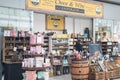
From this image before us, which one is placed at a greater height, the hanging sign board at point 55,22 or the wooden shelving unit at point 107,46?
the hanging sign board at point 55,22

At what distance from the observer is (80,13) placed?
42.9 feet

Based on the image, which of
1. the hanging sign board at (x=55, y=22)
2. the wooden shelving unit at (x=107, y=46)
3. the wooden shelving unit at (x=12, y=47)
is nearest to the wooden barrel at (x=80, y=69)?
the wooden shelving unit at (x=12, y=47)

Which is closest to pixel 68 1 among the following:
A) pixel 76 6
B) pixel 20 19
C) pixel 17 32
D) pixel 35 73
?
pixel 76 6

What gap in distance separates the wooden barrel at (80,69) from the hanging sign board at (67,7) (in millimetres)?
3224

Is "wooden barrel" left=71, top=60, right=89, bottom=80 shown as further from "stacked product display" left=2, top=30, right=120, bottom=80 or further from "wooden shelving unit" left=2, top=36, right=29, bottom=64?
"wooden shelving unit" left=2, top=36, right=29, bottom=64

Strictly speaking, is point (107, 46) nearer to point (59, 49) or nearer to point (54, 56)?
point (59, 49)

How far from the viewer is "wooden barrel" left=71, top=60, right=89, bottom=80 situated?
9016 mm

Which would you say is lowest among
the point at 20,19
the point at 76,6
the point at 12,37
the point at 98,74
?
the point at 98,74

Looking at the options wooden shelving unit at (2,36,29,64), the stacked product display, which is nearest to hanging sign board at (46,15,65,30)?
the stacked product display

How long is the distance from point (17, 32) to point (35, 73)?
348 centimetres

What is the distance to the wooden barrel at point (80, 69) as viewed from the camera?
29.6 ft

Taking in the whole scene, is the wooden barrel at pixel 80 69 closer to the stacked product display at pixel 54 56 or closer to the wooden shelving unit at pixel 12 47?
the stacked product display at pixel 54 56

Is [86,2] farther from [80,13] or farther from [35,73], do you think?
[35,73]

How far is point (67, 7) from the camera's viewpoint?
12.5 metres
